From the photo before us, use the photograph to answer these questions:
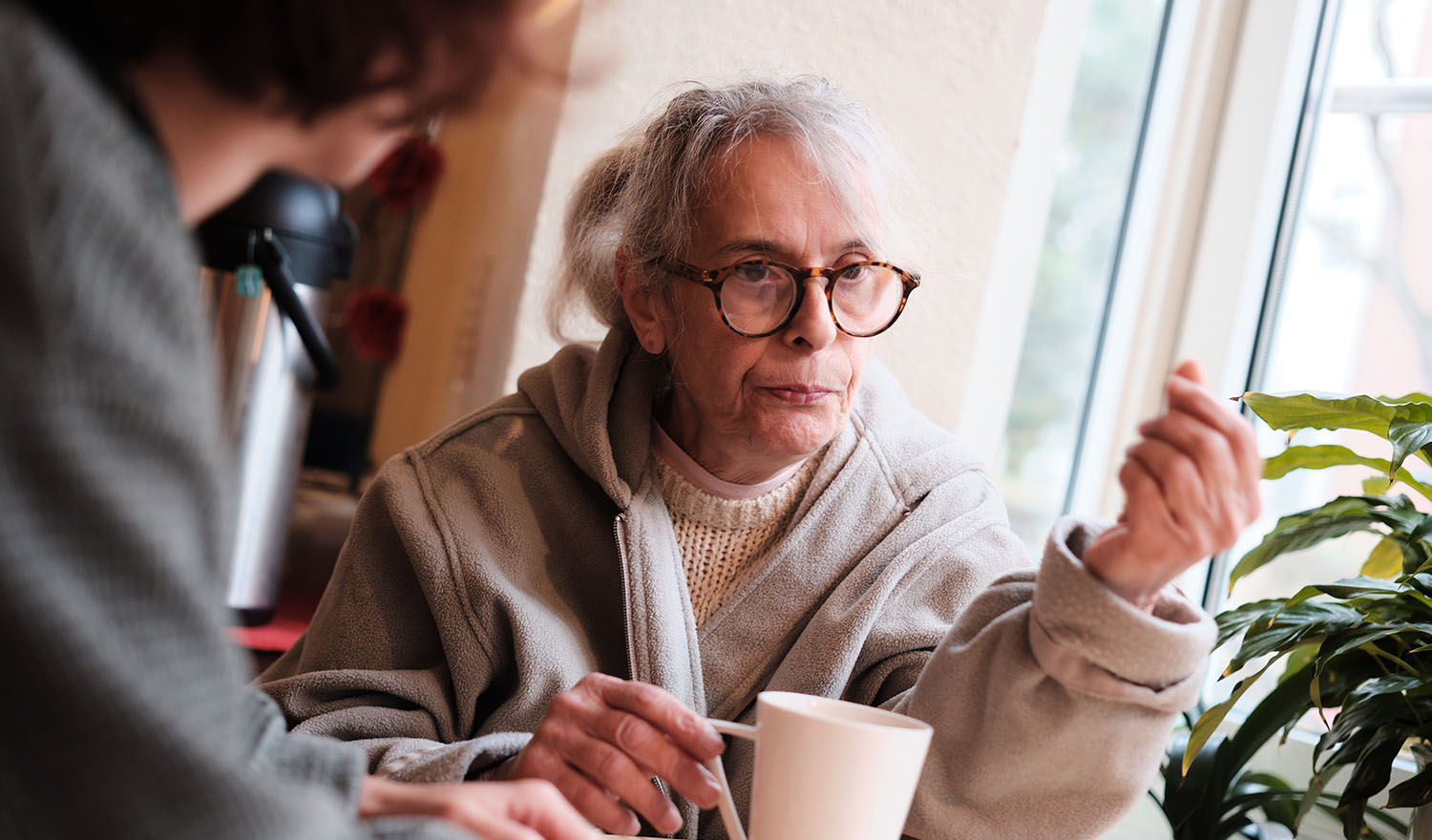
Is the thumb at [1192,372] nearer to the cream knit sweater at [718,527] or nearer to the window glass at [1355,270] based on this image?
the cream knit sweater at [718,527]

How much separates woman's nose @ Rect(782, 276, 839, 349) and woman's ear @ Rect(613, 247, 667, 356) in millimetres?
210

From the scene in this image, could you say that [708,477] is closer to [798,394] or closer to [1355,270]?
[798,394]

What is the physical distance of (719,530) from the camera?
1304 millimetres

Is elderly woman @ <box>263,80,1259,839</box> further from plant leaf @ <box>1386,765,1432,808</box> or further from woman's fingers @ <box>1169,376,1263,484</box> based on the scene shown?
plant leaf @ <box>1386,765,1432,808</box>

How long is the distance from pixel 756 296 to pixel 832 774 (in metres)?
0.61

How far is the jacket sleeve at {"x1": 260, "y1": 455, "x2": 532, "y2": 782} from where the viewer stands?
110cm

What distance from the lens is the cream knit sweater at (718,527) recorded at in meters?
1.29

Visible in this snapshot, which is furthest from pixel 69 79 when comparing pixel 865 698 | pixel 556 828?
pixel 865 698

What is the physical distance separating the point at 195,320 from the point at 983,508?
0.95 m

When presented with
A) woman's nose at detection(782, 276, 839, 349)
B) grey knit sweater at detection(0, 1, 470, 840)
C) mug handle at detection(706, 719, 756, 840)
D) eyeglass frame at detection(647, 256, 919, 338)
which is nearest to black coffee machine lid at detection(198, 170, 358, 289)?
eyeglass frame at detection(647, 256, 919, 338)

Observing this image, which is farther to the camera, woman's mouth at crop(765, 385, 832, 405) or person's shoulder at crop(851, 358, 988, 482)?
person's shoulder at crop(851, 358, 988, 482)

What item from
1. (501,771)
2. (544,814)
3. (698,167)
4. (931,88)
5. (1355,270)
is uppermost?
(931,88)

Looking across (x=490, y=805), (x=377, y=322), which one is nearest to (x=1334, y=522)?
(x=490, y=805)

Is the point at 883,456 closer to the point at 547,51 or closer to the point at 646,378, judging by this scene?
the point at 646,378
